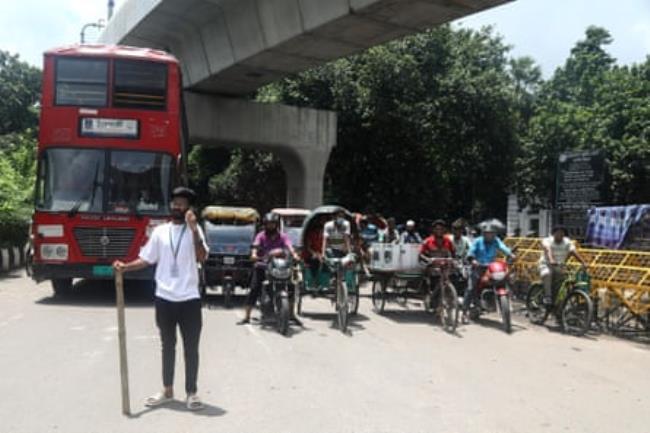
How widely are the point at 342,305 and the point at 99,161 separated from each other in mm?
5817

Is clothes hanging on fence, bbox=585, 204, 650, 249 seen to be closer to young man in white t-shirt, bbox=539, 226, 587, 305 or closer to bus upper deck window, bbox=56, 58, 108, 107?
young man in white t-shirt, bbox=539, 226, 587, 305

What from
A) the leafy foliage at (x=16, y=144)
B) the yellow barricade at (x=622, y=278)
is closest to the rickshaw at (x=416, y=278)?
the yellow barricade at (x=622, y=278)

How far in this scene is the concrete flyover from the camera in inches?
532

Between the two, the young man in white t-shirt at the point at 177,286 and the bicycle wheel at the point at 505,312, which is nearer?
the young man in white t-shirt at the point at 177,286

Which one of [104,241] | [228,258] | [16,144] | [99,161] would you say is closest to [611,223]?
[228,258]

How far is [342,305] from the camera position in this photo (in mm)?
11336

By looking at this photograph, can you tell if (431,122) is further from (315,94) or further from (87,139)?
(87,139)

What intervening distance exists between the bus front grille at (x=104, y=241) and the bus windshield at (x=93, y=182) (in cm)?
38

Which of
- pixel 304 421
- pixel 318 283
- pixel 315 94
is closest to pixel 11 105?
pixel 315 94

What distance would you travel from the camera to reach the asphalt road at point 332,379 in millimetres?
5965

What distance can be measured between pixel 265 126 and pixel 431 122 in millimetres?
8024

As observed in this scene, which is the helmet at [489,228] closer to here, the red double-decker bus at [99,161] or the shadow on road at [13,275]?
the red double-decker bus at [99,161]

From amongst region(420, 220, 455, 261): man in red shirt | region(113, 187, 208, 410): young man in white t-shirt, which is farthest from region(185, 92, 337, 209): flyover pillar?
region(113, 187, 208, 410): young man in white t-shirt

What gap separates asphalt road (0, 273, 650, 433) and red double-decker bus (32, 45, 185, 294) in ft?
6.03
